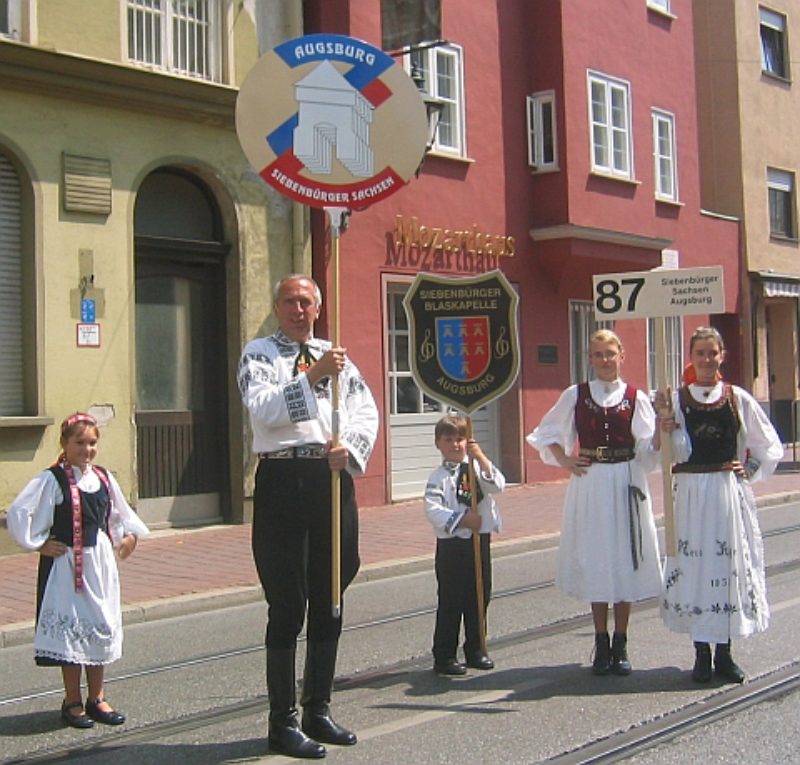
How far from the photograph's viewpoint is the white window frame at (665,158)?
2116 centimetres

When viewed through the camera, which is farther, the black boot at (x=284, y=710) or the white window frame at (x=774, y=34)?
the white window frame at (x=774, y=34)

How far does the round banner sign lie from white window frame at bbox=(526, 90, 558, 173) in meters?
12.8

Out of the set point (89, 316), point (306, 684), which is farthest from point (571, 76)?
point (306, 684)

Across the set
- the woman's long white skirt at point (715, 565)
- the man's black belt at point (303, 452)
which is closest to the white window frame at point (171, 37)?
the woman's long white skirt at point (715, 565)

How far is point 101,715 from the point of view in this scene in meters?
5.92

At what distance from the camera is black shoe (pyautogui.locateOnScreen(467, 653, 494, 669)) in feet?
22.6

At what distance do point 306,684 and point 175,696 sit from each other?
4.56 feet

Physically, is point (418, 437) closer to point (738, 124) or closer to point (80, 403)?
point (80, 403)

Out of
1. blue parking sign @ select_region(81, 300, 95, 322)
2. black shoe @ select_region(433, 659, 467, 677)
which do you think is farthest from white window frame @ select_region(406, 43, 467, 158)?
black shoe @ select_region(433, 659, 467, 677)

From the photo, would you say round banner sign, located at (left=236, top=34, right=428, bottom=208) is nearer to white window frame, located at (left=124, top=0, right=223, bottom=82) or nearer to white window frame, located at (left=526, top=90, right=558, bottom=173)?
white window frame, located at (left=124, top=0, right=223, bottom=82)

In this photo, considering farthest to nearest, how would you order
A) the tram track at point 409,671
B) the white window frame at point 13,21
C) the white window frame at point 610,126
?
the white window frame at point 610,126 → the white window frame at point 13,21 → the tram track at point 409,671

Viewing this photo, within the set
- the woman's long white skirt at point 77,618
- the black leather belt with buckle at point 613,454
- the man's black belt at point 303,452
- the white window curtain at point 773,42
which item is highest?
the white window curtain at point 773,42

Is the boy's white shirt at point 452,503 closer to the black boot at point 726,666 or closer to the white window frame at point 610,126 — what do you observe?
the black boot at point 726,666

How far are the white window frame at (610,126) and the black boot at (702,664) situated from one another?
13.4 m
